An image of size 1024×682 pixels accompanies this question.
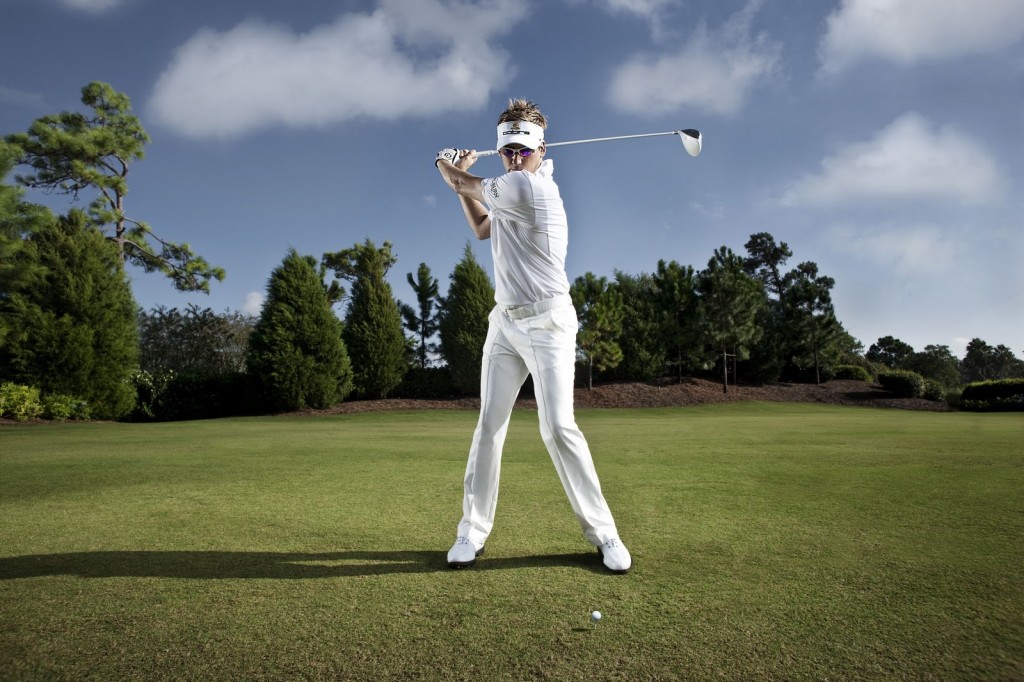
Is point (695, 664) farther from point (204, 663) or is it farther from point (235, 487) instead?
point (235, 487)

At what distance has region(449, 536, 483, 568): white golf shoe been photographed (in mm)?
3844

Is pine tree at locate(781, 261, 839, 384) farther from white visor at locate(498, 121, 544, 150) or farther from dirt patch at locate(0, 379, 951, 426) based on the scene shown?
white visor at locate(498, 121, 544, 150)

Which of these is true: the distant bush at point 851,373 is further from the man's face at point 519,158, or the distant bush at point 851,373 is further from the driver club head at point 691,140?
the man's face at point 519,158

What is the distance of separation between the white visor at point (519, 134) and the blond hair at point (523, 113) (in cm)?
4

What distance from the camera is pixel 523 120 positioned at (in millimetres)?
4246

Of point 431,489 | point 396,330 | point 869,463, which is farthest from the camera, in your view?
point 396,330

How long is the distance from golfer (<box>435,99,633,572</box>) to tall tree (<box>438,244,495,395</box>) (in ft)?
86.1

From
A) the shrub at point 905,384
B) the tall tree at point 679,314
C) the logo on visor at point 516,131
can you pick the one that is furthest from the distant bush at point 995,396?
the logo on visor at point 516,131

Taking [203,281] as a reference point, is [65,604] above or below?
below

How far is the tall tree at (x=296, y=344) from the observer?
26.3 metres

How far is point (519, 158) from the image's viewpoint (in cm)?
426

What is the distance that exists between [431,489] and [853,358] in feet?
158

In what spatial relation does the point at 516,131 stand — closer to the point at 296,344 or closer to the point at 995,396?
the point at 296,344

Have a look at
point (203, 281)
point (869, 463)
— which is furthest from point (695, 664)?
point (203, 281)
